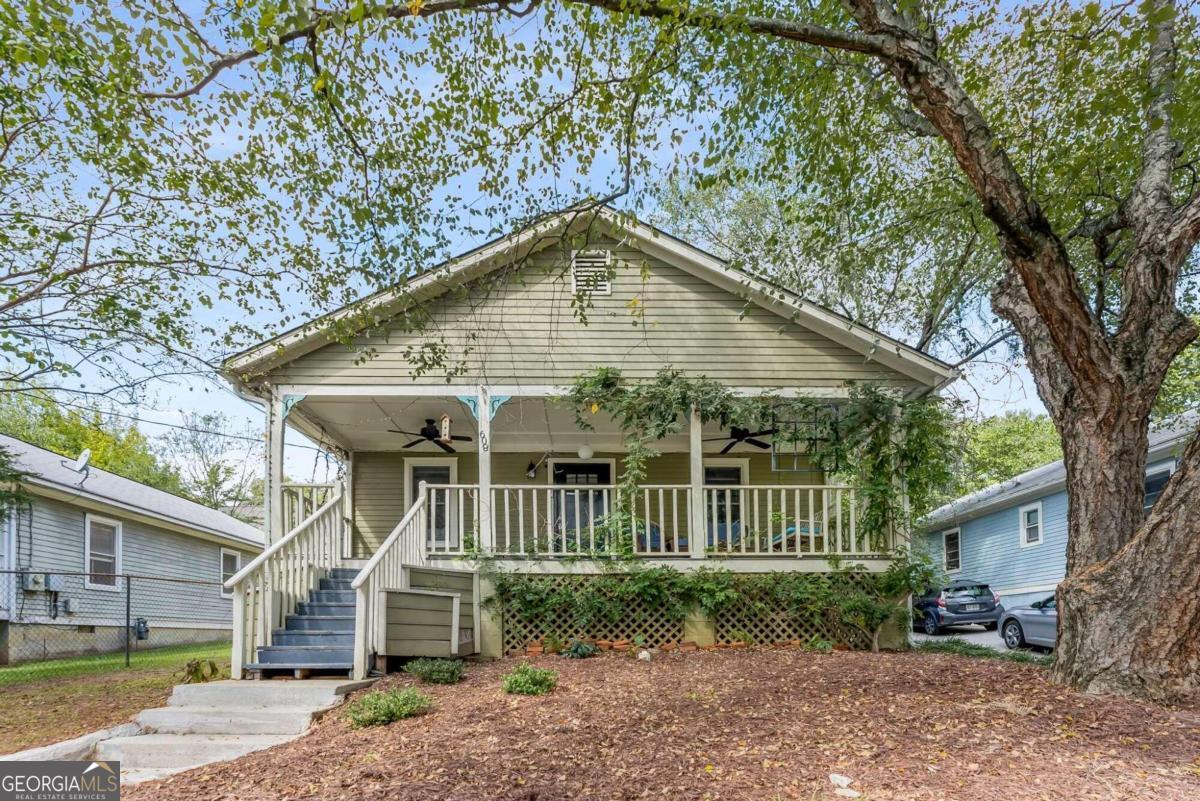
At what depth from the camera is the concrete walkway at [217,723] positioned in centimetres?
527

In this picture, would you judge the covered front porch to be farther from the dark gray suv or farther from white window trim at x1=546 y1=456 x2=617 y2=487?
the dark gray suv

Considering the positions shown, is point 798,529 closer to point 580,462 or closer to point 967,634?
point 580,462

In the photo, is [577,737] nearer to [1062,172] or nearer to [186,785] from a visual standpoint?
[186,785]

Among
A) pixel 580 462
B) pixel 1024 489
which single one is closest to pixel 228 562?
pixel 580 462

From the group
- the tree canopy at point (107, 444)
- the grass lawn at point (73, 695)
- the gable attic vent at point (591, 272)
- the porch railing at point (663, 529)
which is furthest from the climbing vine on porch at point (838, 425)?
the tree canopy at point (107, 444)

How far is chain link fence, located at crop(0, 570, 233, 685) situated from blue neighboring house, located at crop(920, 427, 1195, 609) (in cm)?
1511

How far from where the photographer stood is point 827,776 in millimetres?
3939

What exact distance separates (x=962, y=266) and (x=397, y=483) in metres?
11.7

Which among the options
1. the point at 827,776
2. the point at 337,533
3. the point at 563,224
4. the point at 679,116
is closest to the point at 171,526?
the point at 337,533

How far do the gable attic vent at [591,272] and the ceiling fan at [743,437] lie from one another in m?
2.92

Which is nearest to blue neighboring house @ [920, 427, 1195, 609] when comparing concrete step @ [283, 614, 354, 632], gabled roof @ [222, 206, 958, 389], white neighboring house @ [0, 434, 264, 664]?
gabled roof @ [222, 206, 958, 389]

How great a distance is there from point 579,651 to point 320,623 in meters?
2.97

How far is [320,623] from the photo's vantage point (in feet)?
25.6

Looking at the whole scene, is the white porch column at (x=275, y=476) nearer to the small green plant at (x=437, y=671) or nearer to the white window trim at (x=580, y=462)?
the small green plant at (x=437, y=671)
